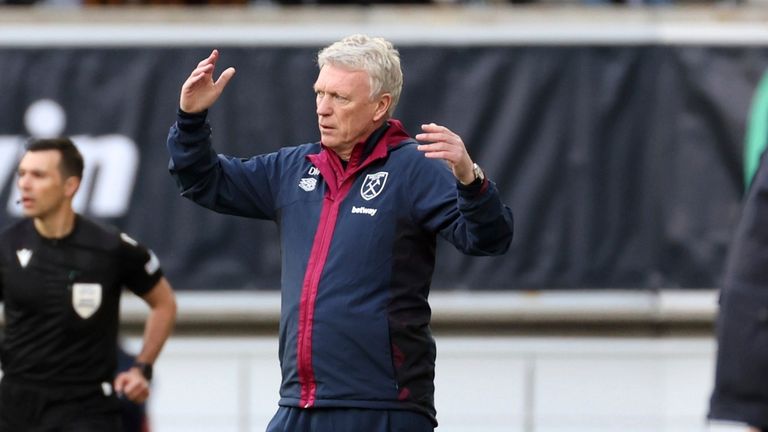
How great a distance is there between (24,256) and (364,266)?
226 centimetres

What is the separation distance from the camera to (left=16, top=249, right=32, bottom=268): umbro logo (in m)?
6.51

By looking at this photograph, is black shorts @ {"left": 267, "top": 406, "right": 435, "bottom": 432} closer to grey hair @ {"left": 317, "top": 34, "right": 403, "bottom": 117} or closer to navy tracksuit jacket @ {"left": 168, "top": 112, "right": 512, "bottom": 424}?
navy tracksuit jacket @ {"left": 168, "top": 112, "right": 512, "bottom": 424}

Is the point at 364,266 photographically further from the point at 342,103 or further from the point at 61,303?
the point at 61,303

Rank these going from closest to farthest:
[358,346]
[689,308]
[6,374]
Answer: [358,346], [6,374], [689,308]

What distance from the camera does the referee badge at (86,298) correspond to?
6.45 metres

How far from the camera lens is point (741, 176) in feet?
31.6

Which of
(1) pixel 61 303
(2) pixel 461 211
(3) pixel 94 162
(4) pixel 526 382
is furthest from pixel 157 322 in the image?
(4) pixel 526 382

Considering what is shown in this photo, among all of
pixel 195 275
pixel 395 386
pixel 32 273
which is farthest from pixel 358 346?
pixel 195 275

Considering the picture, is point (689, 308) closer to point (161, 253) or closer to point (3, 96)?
point (161, 253)

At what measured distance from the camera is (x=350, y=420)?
15.5ft

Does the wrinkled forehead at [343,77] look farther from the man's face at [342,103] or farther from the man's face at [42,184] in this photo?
the man's face at [42,184]

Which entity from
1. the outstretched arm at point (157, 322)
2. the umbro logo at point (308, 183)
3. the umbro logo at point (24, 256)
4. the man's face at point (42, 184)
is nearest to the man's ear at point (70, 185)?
the man's face at point (42, 184)

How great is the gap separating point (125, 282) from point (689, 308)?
4.15 meters

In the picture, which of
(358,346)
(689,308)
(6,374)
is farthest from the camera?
(689,308)
